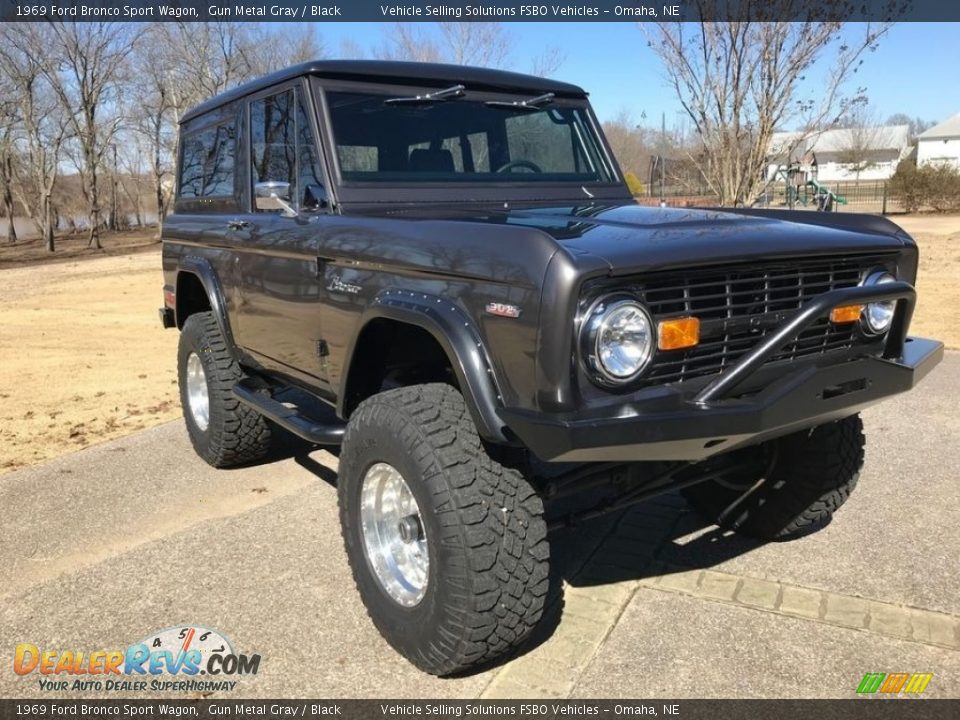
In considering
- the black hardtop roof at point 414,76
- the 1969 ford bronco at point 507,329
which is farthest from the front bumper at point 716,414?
the black hardtop roof at point 414,76

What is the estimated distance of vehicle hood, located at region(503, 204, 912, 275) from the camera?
7.69 ft

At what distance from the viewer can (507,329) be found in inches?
93.0

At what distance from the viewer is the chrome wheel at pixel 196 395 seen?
5043 mm

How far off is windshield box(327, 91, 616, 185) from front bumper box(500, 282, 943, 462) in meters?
1.57

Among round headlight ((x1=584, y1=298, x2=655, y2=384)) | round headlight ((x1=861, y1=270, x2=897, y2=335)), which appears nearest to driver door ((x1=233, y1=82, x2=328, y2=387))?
round headlight ((x1=584, y1=298, x2=655, y2=384))

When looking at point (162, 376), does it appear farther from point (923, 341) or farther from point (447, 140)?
point (923, 341)

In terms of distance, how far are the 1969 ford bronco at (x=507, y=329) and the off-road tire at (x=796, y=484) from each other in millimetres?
10

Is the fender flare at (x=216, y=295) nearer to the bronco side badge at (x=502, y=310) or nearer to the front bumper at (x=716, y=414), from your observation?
the bronco side badge at (x=502, y=310)

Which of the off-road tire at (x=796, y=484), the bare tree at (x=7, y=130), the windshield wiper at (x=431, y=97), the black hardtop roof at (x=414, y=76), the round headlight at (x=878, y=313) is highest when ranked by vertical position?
the bare tree at (x=7, y=130)

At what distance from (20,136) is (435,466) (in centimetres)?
3684

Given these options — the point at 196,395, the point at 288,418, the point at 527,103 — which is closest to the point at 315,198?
the point at 288,418

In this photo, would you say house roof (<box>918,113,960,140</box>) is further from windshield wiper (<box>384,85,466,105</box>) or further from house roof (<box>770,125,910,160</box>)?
windshield wiper (<box>384,85,466,105</box>)

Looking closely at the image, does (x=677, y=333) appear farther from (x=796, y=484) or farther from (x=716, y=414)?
(x=796, y=484)

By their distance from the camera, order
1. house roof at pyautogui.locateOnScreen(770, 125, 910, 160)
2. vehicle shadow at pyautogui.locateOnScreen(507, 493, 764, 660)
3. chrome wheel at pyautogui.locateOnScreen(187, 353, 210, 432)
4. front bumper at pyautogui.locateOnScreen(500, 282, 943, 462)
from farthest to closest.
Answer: house roof at pyautogui.locateOnScreen(770, 125, 910, 160), chrome wheel at pyautogui.locateOnScreen(187, 353, 210, 432), vehicle shadow at pyautogui.locateOnScreen(507, 493, 764, 660), front bumper at pyautogui.locateOnScreen(500, 282, 943, 462)
